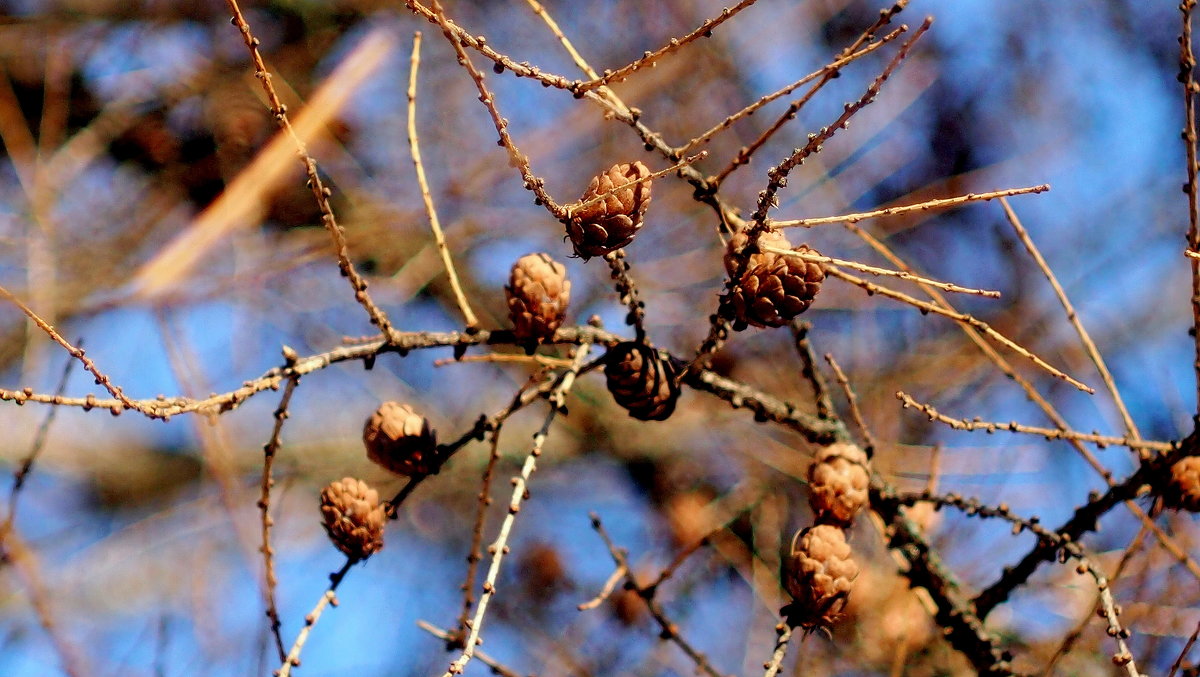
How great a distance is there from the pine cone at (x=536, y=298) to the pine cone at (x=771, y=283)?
16 cm

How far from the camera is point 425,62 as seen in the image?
9.07 feet

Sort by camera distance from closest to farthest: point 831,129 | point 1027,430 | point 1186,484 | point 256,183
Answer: point 831,129 → point 1027,430 → point 1186,484 → point 256,183

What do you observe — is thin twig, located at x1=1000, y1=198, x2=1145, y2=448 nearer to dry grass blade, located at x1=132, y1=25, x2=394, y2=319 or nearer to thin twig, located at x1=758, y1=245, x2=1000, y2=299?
thin twig, located at x1=758, y1=245, x2=1000, y2=299

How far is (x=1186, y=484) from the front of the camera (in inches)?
38.6

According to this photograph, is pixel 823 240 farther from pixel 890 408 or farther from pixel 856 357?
pixel 890 408

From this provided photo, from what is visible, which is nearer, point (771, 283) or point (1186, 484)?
point (771, 283)

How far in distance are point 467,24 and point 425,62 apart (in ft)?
0.60

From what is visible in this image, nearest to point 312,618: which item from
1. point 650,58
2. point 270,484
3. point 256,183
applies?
point 270,484

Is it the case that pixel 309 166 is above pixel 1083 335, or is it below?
below

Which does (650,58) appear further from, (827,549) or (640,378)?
(827,549)

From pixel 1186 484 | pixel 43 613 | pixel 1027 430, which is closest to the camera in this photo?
pixel 1027 430

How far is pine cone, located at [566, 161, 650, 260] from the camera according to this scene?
2.45ft

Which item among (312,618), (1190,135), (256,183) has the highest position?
(256,183)

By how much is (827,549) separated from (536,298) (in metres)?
0.34
